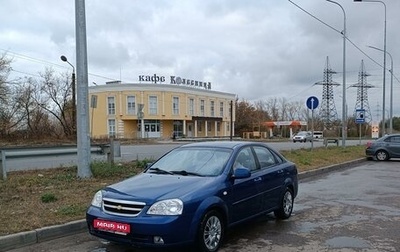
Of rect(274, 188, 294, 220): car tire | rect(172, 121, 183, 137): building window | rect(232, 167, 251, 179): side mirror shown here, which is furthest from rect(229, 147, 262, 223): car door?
rect(172, 121, 183, 137): building window

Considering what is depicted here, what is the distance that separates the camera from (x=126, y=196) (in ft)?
17.0

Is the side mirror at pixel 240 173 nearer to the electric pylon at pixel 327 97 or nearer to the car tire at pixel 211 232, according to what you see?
the car tire at pixel 211 232

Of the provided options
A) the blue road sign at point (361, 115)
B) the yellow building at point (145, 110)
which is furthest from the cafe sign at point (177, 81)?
the blue road sign at point (361, 115)

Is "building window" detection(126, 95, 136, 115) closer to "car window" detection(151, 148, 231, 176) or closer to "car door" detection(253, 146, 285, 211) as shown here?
"car door" detection(253, 146, 285, 211)

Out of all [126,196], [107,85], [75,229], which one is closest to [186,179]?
[126,196]

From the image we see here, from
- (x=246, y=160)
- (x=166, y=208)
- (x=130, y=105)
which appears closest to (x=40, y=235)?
(x=166, y=208)

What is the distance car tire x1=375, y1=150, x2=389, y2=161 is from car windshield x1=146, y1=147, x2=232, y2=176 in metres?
17.7

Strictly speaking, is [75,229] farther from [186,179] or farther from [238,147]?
[238,147]

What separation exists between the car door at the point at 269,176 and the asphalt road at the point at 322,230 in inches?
18.0

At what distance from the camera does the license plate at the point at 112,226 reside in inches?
195

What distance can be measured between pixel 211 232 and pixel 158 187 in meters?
0.93

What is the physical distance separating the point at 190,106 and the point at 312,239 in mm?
66387

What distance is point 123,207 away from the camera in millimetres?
5105

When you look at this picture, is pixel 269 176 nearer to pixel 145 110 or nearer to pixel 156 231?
pixel 156 231
